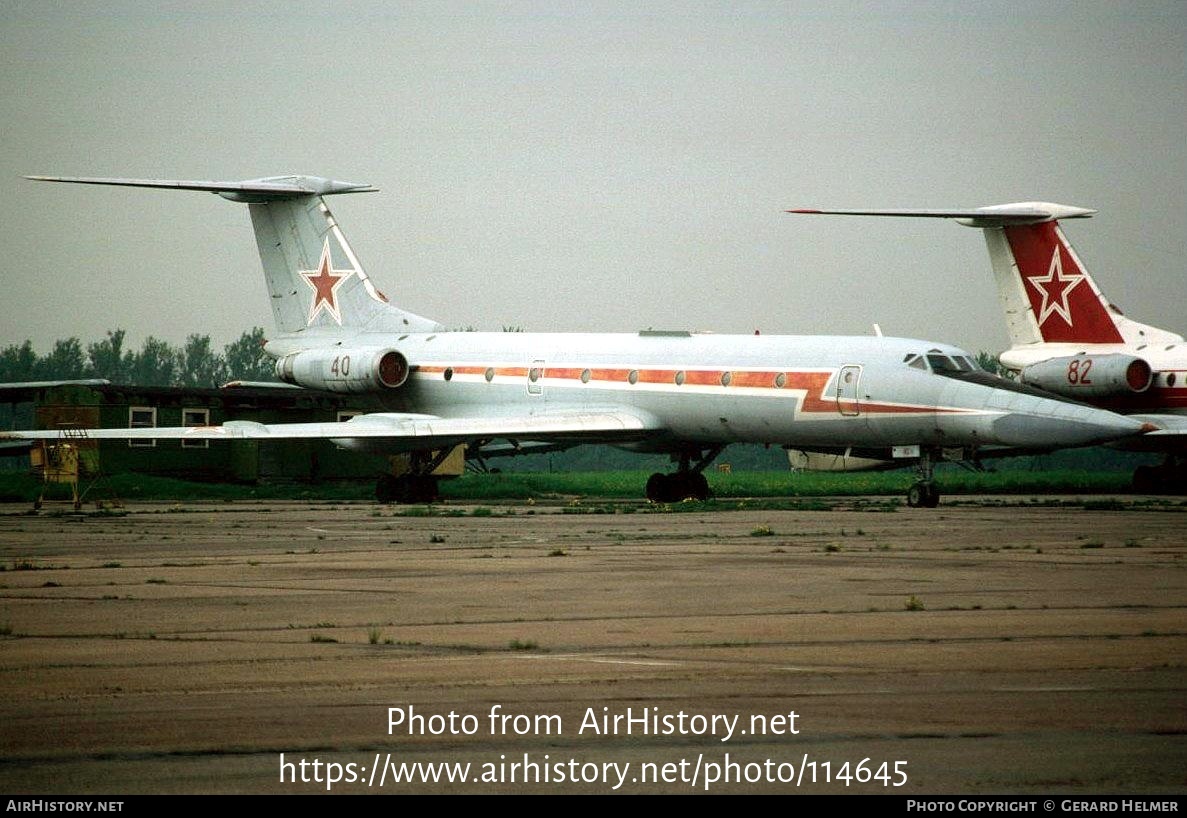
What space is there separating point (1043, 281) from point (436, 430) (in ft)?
45.9

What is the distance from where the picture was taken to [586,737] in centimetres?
666

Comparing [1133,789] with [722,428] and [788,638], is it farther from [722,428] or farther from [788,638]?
[722,428]

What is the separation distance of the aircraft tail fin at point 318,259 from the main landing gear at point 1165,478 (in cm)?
1508

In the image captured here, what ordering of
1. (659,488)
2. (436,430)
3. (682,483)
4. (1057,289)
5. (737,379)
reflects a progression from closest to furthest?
(737,379) < (436,430) < (659,488) < (682,483) < (1057,289)

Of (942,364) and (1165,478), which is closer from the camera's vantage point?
(942,364)

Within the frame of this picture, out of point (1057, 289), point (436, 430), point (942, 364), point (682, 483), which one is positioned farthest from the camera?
point (1057, 289)

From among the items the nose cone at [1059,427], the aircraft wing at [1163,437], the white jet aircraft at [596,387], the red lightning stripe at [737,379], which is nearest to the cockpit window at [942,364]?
the white jet aircraft at [596,387]

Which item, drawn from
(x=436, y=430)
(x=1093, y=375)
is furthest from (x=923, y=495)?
(x=1093, y=375)

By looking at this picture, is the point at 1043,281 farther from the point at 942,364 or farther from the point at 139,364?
the point at 139,364

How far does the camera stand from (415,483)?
30891 mm

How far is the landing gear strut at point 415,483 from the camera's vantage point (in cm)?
3086

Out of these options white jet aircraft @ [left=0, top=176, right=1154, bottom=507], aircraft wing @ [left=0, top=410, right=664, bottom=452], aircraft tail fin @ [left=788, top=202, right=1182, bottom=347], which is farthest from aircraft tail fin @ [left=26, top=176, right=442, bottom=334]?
aircraft tail fin @ [left=788, top=202, right=1182, bottom=347]

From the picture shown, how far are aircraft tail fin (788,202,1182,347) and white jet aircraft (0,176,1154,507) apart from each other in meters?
7.79

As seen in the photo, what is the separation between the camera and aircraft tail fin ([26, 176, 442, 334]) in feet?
115
